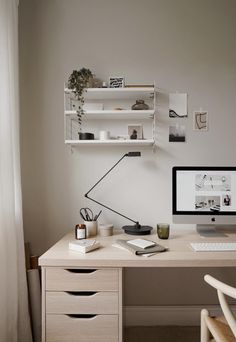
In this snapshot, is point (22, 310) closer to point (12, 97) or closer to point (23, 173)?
point (23, 173)

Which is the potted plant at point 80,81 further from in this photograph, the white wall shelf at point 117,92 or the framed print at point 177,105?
the framed print at point 177,105

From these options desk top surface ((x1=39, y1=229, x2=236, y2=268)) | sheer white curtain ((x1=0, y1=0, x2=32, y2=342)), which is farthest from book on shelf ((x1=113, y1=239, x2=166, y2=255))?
sheer white curtain ((x1=0, y1=0, x2=32, y2=342))

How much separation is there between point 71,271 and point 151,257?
1.45 ft

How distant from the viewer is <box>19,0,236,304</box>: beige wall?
7.11ft

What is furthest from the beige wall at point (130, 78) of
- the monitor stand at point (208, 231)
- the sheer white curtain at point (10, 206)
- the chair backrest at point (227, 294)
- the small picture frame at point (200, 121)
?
the chair backrest at point (227, 294)

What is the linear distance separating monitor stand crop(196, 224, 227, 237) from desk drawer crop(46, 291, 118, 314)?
2.74ft

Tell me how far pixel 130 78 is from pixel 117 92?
0.21m

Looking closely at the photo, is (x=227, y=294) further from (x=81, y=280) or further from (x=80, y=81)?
(x=80, y=81)

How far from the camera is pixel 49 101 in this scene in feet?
7.18

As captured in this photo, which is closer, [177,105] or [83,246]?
[83,246]

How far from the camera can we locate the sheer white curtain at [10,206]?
63.1 inches

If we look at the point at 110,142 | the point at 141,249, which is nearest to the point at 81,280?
the point at 141,249

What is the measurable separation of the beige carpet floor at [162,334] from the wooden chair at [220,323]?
0.75m

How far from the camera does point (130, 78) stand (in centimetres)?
217
